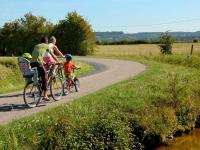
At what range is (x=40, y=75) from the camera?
13.6 m

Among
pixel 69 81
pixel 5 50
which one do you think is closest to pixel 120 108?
pixel 69 81

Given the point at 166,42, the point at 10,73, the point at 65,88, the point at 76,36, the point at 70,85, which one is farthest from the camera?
the point at 76,36

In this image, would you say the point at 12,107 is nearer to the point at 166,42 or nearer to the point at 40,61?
the point at 40,61

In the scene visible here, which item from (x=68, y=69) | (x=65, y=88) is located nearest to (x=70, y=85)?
(x=65, y=88)

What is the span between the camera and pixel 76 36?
2181 inches

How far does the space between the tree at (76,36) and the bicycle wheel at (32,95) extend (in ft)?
134

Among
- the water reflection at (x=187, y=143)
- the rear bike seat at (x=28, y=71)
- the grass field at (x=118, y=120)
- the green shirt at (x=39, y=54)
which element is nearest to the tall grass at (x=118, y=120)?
the grass field at (x=118, y=120)

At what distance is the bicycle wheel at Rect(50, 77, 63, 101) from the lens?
47.9 ft

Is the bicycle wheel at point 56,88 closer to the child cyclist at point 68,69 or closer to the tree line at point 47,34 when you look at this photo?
the child cyclist at point 68,69

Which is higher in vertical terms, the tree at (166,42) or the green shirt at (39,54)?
the green shirt at (39,54)

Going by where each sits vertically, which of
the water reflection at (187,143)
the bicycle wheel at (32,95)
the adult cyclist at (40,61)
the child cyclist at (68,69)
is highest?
the adult cyclist at (40,61)

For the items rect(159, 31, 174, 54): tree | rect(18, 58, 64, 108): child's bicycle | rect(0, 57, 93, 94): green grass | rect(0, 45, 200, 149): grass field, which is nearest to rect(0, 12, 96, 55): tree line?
rect(159, 31, 174, 54): tree

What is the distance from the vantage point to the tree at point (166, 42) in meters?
49.7

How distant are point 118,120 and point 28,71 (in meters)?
2.94
